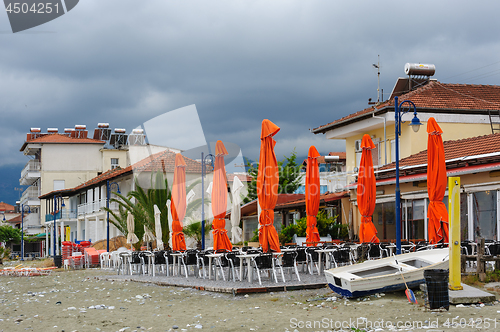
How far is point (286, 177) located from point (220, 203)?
29122 millimetres

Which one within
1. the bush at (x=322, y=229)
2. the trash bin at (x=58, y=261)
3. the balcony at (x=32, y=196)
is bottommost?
the trash bin at (x=58, y=261)

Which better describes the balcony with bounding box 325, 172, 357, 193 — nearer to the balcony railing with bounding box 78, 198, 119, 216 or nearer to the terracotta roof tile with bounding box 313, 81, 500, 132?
the terracotta roof tile with bounding box 313, 81, 500, 132

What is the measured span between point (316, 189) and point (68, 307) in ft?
30.9

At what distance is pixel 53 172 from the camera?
199ft

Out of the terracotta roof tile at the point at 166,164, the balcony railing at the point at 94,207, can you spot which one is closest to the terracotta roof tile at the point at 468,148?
the terracotta roof tile at the point at 166,164

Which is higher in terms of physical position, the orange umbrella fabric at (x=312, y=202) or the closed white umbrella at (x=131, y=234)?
the orange umbrella fabric at (x=312, y=202)

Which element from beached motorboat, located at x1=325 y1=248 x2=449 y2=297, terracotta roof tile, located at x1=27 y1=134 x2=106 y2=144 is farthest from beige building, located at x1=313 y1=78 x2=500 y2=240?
terracotta roof tile, located at x1=27 y1=134 x2=106 y2=144

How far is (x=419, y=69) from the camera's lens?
1179 inches

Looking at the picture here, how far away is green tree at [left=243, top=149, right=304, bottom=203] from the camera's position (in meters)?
44.2

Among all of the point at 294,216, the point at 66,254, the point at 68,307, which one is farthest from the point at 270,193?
the point at 66,254

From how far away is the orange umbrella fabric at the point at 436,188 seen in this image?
13750 mm

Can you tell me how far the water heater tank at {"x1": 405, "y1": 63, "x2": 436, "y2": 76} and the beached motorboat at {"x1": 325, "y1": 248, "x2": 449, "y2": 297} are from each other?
2092 centimetres

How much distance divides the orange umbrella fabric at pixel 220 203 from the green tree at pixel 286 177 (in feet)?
90.9

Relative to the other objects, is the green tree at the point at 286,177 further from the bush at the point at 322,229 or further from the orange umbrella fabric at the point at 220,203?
the orange umbrella fabric at the point at 220,203
